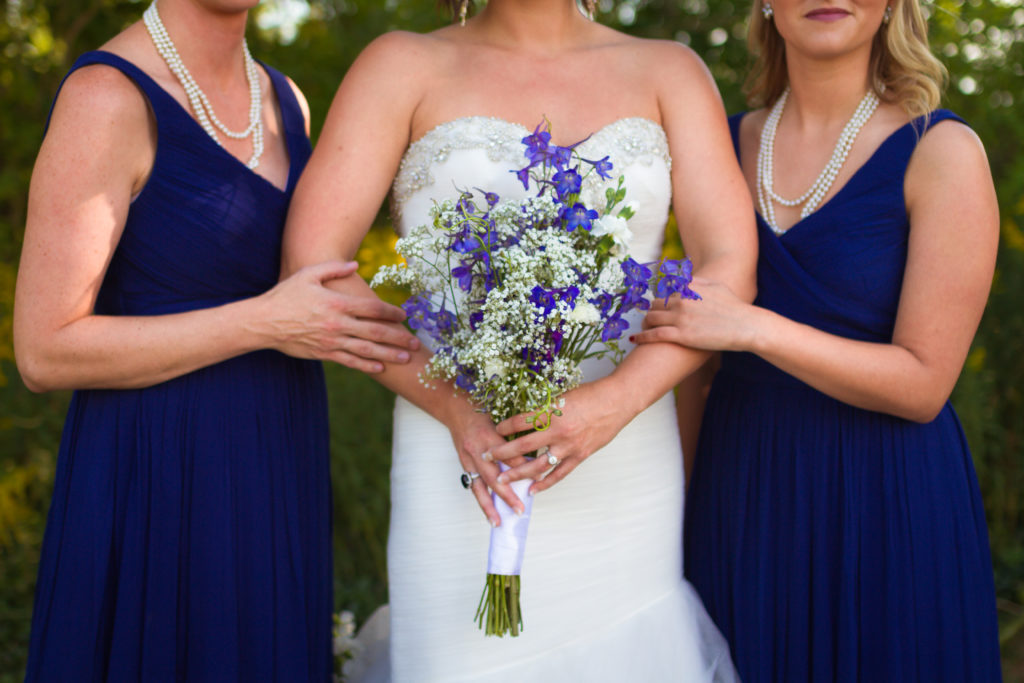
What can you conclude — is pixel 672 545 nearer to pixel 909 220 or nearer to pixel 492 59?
pixel 909 220

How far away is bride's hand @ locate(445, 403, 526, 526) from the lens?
7.58 ft

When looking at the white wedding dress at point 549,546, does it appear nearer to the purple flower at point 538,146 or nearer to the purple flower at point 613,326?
the purple flower at point 538,146

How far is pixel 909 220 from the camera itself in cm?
268

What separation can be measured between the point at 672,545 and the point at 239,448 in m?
1.34

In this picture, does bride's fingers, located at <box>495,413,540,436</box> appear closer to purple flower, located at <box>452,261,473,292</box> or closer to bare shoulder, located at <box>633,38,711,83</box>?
purple flower, located at <box>452,261,473,292</box>

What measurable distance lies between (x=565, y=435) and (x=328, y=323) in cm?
71

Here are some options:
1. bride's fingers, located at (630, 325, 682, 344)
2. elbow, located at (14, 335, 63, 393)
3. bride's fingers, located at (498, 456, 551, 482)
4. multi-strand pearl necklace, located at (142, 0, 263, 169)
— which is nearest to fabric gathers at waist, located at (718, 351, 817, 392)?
bride's fingers, located at (630, 325, 682, 344)

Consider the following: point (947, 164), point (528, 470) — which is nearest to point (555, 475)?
point (528, 470)

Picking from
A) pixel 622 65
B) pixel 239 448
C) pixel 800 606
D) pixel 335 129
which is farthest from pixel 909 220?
pixel 239 448

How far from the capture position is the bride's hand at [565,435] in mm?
2254

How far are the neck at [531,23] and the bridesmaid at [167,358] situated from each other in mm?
736

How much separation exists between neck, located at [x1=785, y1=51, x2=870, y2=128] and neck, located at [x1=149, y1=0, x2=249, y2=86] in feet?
5.81

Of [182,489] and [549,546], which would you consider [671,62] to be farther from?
[182,489]

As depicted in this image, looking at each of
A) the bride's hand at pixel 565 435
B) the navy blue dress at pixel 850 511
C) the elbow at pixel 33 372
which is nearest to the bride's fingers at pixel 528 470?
the bride's hand at pixel 565 435
